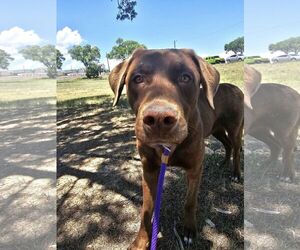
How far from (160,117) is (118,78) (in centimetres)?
60

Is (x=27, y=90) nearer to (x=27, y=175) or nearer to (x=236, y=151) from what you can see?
(x=27, y=175)

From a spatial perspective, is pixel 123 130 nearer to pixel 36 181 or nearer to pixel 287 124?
pixel 36 181

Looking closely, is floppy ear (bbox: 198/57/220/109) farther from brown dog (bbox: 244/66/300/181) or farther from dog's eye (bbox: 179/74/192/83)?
brown dog (bbox: 244/66/300/181)

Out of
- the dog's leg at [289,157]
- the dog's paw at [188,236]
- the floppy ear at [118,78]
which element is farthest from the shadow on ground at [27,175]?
the dog's leg at [289,157]

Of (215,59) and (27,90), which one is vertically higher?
(215,59)

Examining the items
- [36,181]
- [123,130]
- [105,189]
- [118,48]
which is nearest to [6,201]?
[36,181]

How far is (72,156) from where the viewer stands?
13.0 feet

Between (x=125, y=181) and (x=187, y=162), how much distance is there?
3.91 ft

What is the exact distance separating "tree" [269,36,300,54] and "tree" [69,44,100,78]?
6.44ft

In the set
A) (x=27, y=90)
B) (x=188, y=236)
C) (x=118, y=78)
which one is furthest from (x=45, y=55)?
(x=188, y=236)

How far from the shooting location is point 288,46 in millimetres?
2320

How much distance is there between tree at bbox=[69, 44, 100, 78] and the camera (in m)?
3.86

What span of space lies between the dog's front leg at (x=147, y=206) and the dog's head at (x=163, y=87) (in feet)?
1.60

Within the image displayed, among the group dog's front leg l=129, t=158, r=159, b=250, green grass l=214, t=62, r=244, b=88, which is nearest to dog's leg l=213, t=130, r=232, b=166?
green grass l=214, t=62, r=244, b=88
